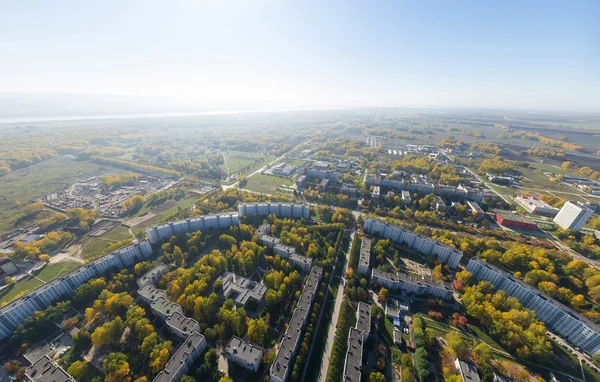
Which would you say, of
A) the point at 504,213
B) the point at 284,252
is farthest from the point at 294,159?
the point at 504,213

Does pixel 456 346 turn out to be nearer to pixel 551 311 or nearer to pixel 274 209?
pixel 551 311

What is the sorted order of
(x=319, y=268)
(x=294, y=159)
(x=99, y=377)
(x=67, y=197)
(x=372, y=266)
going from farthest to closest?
1. (x=294, y=159)
2. (x=67, y=197)
3. (x=372, y=266)
4. (x=319, y=268)
5. (x=99, y=377)

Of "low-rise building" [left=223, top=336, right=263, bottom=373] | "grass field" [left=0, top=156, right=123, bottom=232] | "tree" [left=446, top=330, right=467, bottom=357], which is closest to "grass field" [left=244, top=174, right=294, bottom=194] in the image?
"low-rise building" [left=223, top=336, right=263, bottom=373]

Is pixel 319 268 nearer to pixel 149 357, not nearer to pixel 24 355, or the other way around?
pixel 149 357

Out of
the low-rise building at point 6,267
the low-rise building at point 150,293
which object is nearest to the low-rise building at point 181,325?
the low-rise building at point 150,293

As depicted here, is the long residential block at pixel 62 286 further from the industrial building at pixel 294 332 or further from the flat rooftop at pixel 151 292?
the industrial building at pixel 294 332
